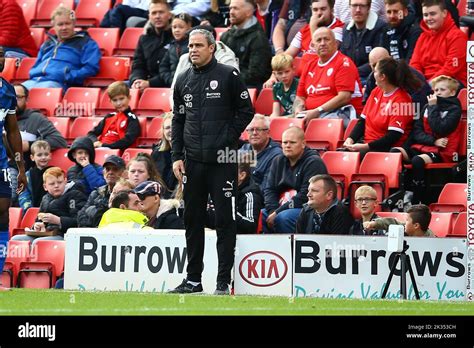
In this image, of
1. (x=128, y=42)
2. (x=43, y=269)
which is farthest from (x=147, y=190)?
(x=128, y=42)

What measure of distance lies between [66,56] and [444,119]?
628cm

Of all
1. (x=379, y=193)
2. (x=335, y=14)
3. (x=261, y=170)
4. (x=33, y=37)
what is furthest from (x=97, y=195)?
(x=33, y=37)

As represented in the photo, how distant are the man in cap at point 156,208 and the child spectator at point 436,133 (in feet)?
9.53

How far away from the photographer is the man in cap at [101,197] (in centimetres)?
1552

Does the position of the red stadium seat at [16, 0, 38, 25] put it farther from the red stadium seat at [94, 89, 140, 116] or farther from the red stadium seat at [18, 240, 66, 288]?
the red stadium seat at [18, 240, 66, 288]

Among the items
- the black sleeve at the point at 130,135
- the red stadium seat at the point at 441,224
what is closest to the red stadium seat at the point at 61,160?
the black sleeve at the point at 130,135

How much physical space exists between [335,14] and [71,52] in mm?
3900

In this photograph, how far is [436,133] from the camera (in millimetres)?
15867

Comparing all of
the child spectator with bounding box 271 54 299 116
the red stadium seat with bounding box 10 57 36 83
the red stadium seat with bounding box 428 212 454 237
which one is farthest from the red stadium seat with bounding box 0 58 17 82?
the red stadium seat with bounding box 428 212 454 237

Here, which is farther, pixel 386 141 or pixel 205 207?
pixel 386 141

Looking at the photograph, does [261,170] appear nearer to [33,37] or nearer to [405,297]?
[405,297]

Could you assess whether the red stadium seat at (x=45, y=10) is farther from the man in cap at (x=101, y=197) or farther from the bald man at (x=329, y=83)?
the man in cap at (x=101, y=197)

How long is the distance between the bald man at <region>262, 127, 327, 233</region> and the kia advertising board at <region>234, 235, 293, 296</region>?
4.88 feet

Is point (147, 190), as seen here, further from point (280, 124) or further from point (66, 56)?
point (66, 56)
